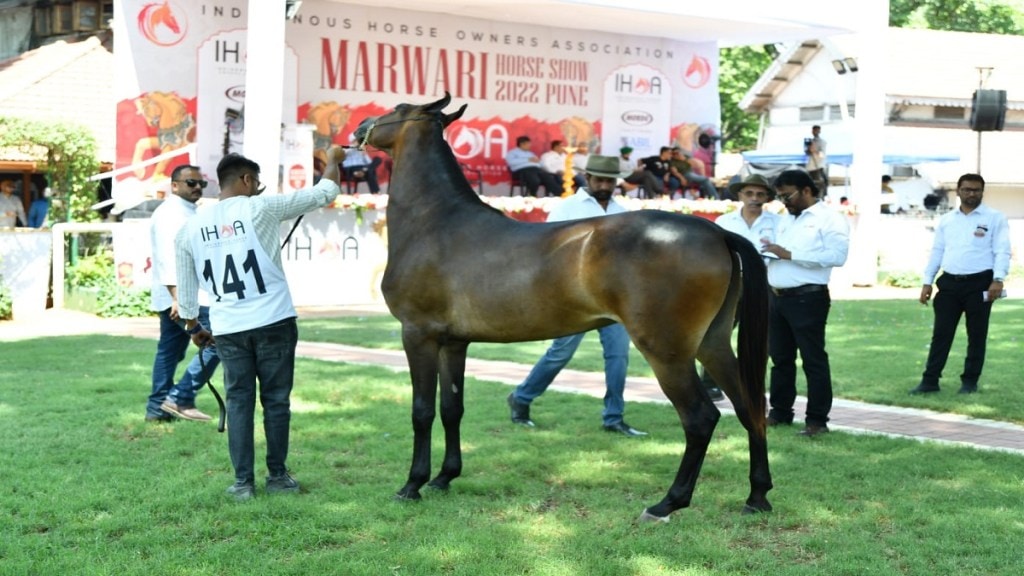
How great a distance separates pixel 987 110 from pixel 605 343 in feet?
56.0

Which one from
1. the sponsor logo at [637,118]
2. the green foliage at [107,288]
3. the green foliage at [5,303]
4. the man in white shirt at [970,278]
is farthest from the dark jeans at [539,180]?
the man in white shirt at [970,278]

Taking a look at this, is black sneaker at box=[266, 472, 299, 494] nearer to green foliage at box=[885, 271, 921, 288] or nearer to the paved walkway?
the paved walkway

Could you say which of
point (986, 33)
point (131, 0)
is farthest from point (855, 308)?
point (986, 33)

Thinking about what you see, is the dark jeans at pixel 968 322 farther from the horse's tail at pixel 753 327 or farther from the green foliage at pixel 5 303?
the green foliage at pixel 5 303

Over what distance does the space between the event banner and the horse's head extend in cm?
1203

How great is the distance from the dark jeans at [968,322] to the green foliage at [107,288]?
11640 millimetres

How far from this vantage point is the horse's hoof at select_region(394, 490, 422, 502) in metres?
6.64

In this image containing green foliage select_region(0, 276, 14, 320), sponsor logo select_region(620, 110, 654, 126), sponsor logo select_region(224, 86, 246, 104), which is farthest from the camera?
sponsor logo select_region(620, 110, 654, 126)

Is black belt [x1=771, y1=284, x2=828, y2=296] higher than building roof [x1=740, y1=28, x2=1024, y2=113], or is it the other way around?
building roof [x1=740, y1=28, x2=1024, y2=113]

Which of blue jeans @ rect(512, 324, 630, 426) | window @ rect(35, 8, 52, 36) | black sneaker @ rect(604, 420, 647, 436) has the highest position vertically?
window @ rect(35, 8, 52, 36)

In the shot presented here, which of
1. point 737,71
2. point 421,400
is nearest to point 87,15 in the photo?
point 421,400

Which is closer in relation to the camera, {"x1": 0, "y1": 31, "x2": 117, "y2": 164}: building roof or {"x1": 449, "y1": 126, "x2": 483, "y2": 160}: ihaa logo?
{"x1": 0, "y1": 31, "x2": 117, "y2": 164}: building roof

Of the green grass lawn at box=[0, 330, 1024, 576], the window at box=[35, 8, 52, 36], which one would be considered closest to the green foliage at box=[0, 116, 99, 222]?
the window at box=[35, 8, 52, 36]

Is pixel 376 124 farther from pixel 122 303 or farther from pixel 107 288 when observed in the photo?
pixel 107 288
